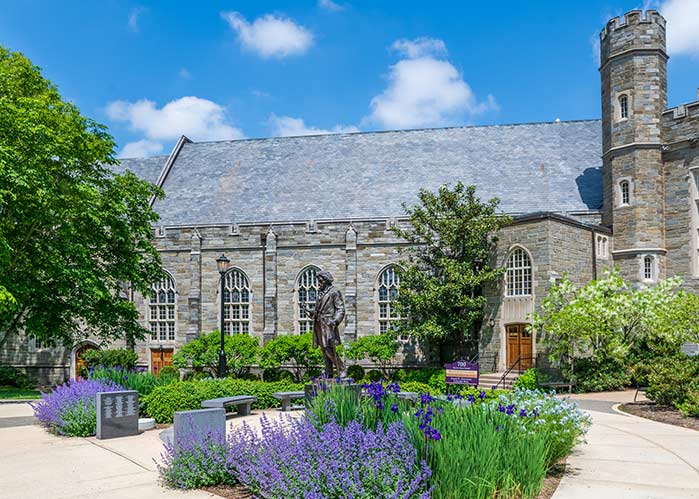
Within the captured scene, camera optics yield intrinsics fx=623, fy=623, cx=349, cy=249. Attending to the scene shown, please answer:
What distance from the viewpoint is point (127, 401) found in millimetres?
12320

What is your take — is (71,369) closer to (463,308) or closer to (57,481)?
(463,308)

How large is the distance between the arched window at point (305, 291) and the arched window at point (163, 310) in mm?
6609

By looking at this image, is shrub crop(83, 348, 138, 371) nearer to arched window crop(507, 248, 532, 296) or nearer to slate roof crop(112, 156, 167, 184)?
slate roof crop(112, 156, 167, 184)

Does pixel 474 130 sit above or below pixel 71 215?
above

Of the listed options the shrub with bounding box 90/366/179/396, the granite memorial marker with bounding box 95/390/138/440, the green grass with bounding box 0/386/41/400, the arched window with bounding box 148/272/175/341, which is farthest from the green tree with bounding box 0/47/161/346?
the granite memorial marker with bounding box 95/390/138/440

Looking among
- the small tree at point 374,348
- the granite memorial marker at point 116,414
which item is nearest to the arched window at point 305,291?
the small tree at point 374,348

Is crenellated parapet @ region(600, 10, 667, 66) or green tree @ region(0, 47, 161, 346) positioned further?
crenellated parapet @ region(600, 10, 667, 66)

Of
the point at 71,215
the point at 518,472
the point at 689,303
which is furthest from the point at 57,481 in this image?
the point at 689,303

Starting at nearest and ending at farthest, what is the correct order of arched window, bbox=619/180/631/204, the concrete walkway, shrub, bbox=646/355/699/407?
the concrete walkway
shrub, bbox=646/355/699/407
arched window, bbox=619/180/631/204

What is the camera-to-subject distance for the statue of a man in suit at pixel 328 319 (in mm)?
12812

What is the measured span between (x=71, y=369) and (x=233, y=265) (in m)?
10.3

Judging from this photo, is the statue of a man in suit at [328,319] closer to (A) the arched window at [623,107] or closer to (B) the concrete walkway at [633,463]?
(B) the concrete walkway at [633,463]

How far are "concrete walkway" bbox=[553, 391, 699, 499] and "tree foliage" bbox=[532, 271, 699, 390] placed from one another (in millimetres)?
7659

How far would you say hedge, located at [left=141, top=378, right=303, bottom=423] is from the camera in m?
14.2
